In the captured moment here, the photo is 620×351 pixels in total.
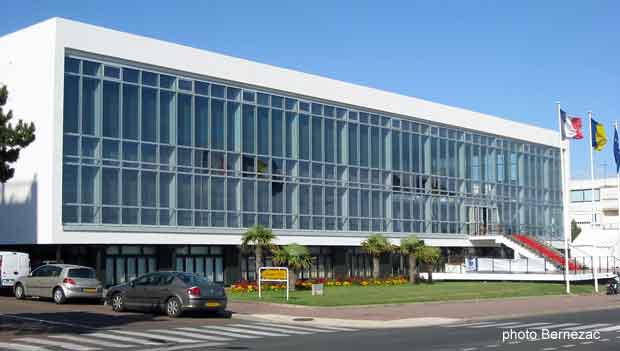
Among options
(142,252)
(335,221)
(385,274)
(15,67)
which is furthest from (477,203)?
(15,67)

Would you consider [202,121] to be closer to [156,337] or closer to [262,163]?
[262,163]

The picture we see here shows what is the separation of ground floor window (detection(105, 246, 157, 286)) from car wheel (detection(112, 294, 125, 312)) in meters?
12.6

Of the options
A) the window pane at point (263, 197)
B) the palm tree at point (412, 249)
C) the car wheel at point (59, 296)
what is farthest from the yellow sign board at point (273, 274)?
the palm tree at point (412, 249)

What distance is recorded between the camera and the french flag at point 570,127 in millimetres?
46531

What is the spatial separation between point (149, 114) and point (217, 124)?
463 centimetres

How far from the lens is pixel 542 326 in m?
25.1

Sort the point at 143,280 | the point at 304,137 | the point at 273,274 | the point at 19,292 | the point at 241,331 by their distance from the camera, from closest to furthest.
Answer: the point at 241,331
the point at 143,280
the point at 19,292
the point at 273,274
the point at 304,137

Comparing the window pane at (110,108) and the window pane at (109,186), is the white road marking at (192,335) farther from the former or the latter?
the window pane at (110,108)

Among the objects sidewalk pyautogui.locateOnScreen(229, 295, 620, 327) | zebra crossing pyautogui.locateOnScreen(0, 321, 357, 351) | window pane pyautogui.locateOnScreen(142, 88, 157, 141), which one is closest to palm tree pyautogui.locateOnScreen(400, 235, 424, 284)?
sidewalk pyautogui.locateOnScreen(229, 295, 620, 327)

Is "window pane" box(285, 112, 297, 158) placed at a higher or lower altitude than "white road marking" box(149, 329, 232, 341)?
higher

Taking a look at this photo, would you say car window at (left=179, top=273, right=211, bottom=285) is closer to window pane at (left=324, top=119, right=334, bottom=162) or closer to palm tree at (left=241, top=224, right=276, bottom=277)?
palm tree at (left=241, top=224, right=276, bottom=277)

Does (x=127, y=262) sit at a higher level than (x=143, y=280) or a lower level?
higher

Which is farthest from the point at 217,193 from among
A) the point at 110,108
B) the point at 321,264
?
the point at 321,264

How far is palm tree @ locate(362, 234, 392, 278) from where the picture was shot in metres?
52.9
